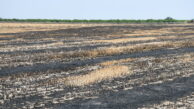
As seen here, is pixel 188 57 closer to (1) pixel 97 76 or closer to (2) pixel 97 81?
(1) pixel 97 76

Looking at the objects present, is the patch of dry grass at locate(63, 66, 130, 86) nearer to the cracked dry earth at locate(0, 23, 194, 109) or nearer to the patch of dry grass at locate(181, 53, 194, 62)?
the cracked dry earth at locate(0, 23, 194, 109)

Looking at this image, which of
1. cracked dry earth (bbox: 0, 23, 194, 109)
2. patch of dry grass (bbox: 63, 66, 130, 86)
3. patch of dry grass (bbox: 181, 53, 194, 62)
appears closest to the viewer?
cracked dry earth (bbox: 0, 23, 194, 109)

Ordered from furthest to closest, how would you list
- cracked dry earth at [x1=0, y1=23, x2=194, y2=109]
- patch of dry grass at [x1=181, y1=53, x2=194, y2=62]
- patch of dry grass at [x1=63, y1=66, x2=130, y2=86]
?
→ patch of dry grass at [x1=181, y1=53, x2=194, y2=62]
patch of dry grass at [x1=63, y1=66, x2=130, y2=86]
cracked dry earth at [x1=0, y1=23, x2=194, y2=109]

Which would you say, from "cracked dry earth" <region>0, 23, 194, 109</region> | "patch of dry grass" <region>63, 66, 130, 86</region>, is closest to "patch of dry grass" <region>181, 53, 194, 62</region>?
"cracked dry earth" <region>0, 23, 194, 109</region>

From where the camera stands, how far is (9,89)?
10711 mm

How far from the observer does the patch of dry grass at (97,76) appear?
38.1 feet

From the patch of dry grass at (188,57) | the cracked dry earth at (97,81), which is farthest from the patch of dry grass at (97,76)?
the patch of dry grass at (188,57)

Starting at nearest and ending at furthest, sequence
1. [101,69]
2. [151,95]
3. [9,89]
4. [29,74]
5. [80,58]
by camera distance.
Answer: [151,95]
[9,89]
[29,74]
[101,69]
[80,58]

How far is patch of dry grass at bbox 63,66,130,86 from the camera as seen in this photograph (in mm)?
11609

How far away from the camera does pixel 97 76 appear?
1266cm

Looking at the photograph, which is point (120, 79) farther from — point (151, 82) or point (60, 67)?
point (60, 67)

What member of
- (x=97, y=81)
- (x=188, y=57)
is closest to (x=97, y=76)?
(x=97, y=81)

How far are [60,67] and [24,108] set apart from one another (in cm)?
635

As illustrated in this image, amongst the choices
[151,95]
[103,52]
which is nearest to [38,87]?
[151,95]
